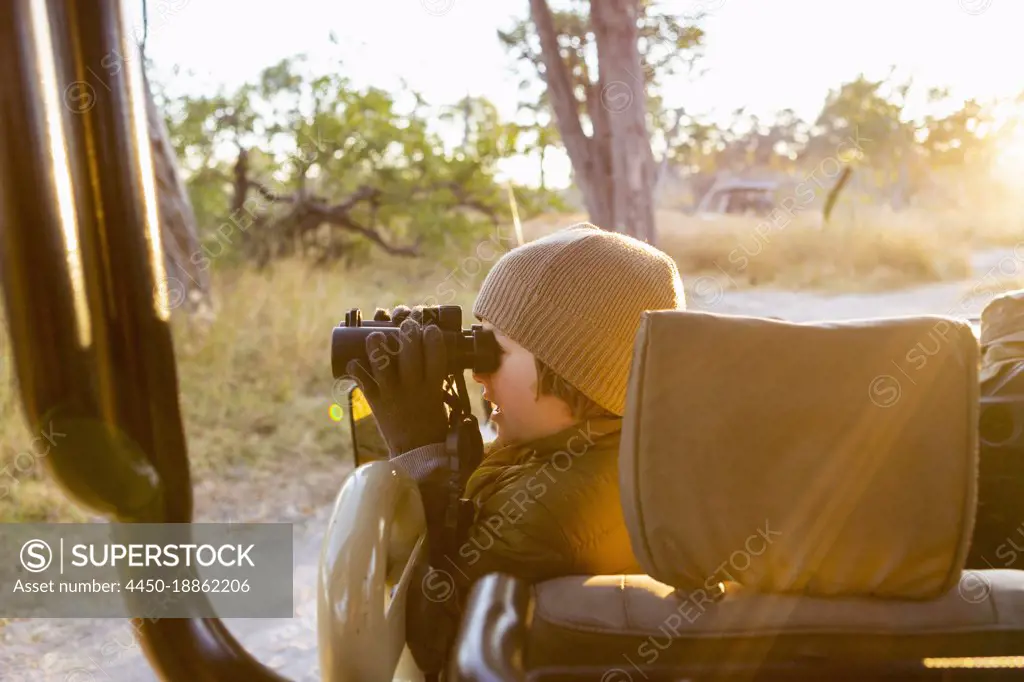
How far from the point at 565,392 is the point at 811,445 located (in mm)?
631

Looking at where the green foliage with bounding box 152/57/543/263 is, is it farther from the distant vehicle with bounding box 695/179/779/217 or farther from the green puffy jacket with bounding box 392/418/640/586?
the green puffy jacket with bounding box 392/418/640/586

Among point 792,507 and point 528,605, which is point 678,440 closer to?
point 792,507

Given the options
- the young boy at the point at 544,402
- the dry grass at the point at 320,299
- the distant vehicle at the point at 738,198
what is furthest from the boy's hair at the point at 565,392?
the distant vehicle at the point at 738,198

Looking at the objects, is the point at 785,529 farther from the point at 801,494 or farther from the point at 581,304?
the point at 581,304

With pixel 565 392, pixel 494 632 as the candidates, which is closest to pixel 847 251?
pixel 565 392

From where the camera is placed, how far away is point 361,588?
974 millimetres

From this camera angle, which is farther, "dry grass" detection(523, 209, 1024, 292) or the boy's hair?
"dry grass" detection(523, 209, 1024, 292)

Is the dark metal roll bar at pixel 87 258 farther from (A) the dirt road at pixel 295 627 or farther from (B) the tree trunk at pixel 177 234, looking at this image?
(B) the tree trunk at pixel 177 234

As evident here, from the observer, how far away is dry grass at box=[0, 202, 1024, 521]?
2877 mm

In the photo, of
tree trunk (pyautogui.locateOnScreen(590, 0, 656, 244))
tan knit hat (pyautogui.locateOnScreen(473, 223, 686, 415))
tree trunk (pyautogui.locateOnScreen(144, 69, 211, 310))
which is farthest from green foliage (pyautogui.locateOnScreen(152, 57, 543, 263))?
tan knit hat (pyautogui.locateOnScreen(473, 223, 686, 415))

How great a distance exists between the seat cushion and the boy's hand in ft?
1.55

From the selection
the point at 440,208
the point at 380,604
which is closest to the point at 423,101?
the point at 440,208

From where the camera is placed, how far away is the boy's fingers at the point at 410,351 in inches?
46.8

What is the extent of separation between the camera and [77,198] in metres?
1.11
